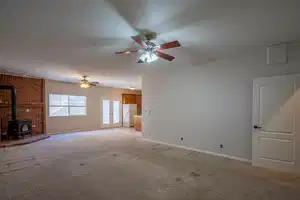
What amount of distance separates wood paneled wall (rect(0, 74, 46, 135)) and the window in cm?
51

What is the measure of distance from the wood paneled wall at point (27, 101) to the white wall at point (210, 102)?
4.85 metres

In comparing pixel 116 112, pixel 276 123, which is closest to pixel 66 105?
pixel 116 112

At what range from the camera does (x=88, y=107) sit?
9.55 metres

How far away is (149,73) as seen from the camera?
6691mm

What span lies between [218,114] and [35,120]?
24.1 ft

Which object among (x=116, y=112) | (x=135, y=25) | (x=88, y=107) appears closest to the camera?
(x=135, y=25)

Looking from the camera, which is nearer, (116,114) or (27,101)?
(27,101)

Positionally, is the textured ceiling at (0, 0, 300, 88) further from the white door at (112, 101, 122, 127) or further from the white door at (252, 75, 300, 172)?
the white door at (112, 101, 122, 127)

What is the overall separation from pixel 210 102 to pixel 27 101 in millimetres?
7165

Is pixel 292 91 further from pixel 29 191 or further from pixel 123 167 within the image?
pixel 29 191

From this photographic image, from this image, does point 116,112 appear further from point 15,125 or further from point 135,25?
point 135,25

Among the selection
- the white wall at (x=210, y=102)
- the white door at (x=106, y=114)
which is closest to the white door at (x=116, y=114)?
the white door at (x=106, y=114)

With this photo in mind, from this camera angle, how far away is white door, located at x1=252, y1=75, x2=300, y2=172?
3.58 m

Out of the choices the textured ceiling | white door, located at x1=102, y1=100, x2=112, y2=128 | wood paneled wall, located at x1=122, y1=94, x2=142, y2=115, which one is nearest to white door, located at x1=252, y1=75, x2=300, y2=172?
the textured ceiling
